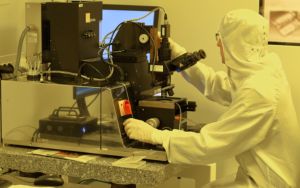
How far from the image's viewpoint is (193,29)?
3262 millimetres

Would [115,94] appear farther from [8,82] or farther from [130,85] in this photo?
[8,82]

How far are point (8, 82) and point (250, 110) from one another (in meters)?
1.07

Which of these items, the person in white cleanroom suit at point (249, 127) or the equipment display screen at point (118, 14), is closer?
the person in white cleanroom suit at point (249, 127)

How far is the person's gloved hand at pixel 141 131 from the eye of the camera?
2.19 metres

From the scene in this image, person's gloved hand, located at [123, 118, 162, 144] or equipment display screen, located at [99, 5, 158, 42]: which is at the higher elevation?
equipment display screen, located at [99, 5, 158, 42]

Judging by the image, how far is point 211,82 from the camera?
2.74 metres

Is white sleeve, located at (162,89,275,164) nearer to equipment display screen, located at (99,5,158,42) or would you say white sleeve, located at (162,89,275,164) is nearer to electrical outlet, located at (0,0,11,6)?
equipment display screen, located at (99,5,158,42)

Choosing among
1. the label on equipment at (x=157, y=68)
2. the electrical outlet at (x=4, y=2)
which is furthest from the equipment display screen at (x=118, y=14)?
the label on equipment at (x=157, y=68)

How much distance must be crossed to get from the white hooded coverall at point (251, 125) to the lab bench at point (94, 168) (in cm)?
12

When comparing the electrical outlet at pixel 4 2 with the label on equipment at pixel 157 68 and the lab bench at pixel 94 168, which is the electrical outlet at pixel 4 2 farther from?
the label on equipment at pixel 157 68

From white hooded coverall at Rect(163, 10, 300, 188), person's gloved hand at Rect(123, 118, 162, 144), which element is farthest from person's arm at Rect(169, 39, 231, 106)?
person's gloved hand at Rect(123, 118, 162, 144)

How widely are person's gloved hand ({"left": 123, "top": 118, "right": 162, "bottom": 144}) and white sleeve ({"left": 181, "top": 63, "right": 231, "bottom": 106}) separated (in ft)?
2.05

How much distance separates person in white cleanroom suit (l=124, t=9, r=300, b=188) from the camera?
85.0 inches

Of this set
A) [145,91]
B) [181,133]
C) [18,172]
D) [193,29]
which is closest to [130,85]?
[145,91]
